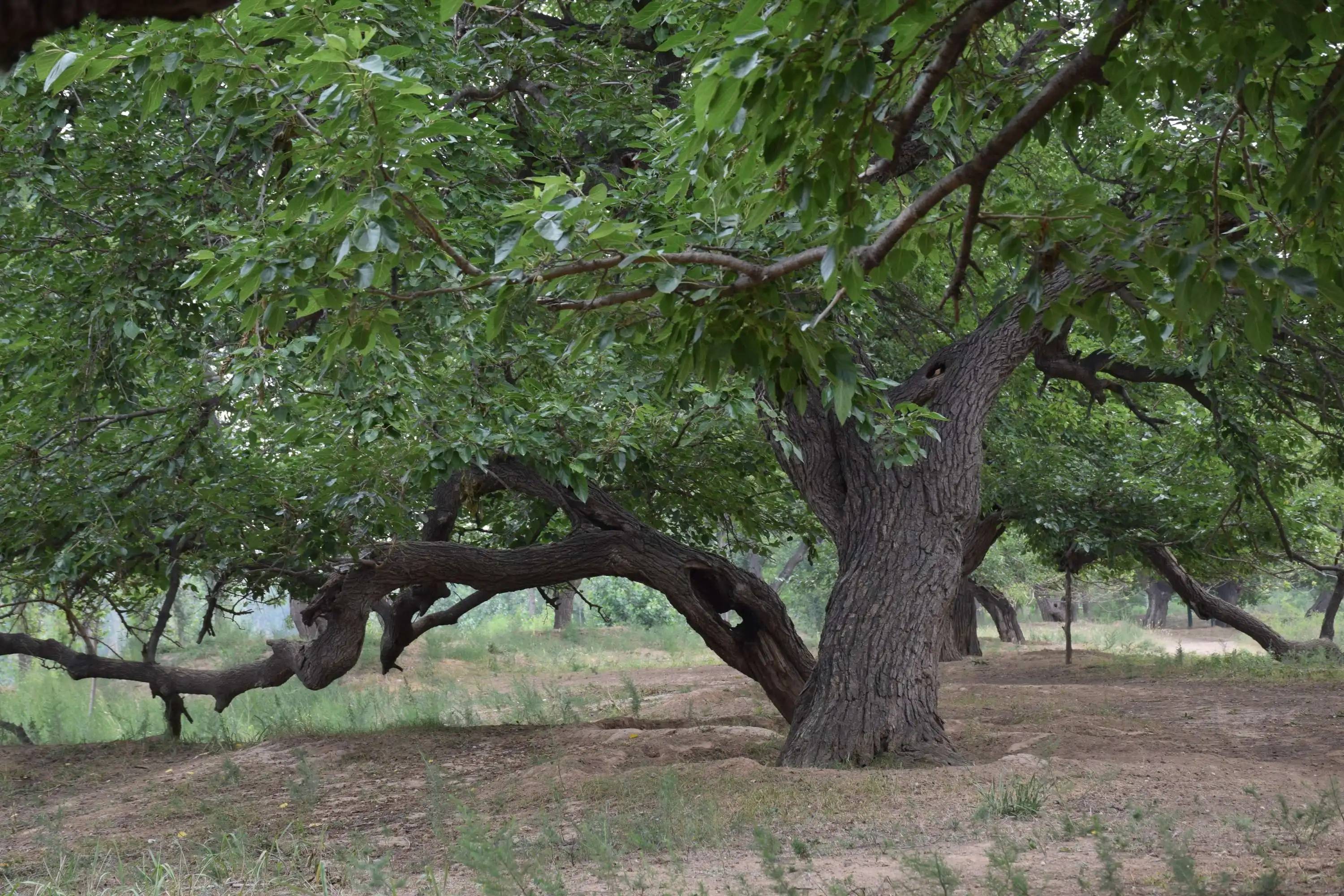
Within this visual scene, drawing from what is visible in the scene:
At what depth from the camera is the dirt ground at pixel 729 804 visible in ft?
13.9

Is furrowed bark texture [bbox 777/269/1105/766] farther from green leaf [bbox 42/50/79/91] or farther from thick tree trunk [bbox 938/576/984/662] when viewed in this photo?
thick tree trunk [bbox 938/576/984/662]

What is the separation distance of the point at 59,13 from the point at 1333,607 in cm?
1928

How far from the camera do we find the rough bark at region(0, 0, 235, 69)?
1.41m

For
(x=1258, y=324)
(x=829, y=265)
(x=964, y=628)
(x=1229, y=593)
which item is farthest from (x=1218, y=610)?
(x=1229, y=593)

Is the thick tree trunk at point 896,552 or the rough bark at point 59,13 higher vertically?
the rough bark at point 59,13

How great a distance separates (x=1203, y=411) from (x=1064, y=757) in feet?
22.6

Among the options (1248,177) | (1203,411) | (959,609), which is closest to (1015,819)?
(1248,177)

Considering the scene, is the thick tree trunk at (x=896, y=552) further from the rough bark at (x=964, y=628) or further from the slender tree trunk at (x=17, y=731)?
the rough bark at (x=964, y=628)

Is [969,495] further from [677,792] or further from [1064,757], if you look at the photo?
[677,792]

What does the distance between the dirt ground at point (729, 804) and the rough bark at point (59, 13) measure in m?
2.81

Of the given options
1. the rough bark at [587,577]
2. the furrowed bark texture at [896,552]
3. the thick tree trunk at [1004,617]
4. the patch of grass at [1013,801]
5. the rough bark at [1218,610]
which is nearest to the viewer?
the patch of grass at [1013,801]

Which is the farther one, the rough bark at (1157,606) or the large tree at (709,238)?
the rough bark at (1157,606)

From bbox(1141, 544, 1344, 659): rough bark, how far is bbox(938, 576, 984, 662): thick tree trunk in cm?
466

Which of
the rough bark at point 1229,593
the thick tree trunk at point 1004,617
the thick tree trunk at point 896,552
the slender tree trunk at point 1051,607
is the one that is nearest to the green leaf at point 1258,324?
the thick tree trunk at point 896,552
